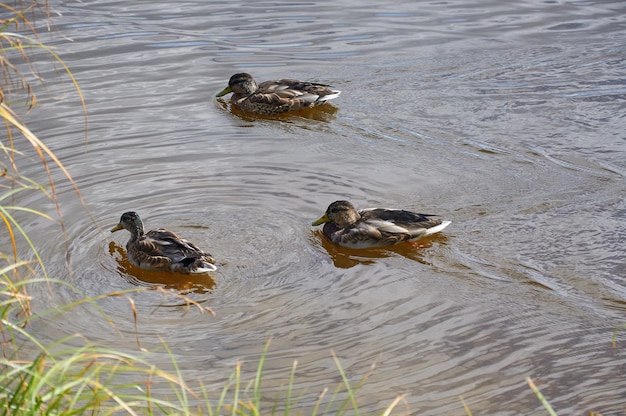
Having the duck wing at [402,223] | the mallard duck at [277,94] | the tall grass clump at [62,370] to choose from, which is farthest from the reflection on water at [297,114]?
the duck wing at [402,223]

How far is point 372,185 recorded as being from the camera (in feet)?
29.0

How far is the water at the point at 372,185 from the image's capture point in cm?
613

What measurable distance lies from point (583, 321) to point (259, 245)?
2550 millimetres

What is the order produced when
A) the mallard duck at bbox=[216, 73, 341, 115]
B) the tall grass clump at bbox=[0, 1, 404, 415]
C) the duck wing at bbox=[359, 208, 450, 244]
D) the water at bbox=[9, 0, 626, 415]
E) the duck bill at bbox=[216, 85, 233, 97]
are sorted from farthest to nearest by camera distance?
the duck bill at bbox=[216, 85, 233, 97]
the mallard duck at bbox=[216, 73, 341, 115]
the duck wing at bbox=[359, 208, 450, 244]
the water at bbox=[9, 0, 626, 415]
the tall grass clump at bbox=[0, 1, 404, 415]

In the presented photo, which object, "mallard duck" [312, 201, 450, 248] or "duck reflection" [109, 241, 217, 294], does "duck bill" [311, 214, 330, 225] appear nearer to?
"mallard duck" [312, 201, 450, 248]

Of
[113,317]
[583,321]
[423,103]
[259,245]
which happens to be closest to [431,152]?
[423,103]

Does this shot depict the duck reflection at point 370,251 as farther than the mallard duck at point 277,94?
No

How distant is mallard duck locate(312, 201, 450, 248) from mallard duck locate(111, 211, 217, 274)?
115cm

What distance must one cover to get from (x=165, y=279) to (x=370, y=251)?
1.68 m

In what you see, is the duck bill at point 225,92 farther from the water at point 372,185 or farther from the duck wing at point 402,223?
the duck wing at point 402,223

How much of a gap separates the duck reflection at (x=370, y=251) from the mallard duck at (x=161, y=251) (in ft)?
3.59

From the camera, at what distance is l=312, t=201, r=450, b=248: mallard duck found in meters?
7.70

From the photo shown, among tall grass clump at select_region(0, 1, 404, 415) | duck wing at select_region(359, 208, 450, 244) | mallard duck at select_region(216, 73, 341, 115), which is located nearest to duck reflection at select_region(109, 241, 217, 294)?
tall grass clump at select_region(0, 1, 404, 415)

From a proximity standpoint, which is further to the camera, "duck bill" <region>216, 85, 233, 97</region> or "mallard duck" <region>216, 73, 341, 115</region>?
"duck bill" <region>216, 85, 233, 97</region>
